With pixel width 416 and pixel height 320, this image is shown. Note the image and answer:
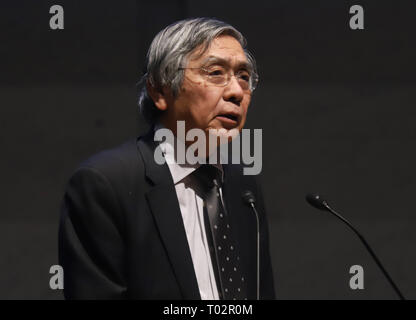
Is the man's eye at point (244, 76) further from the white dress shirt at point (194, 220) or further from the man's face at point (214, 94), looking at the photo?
the white dress shirt at point (194, 220)

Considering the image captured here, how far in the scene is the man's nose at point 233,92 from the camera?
6.89ft

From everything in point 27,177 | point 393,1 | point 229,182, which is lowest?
point 27,177

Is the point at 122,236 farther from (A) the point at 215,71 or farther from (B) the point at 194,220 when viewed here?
(A) the point at 215,71

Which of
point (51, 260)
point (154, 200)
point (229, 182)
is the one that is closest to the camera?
point (154, 200)

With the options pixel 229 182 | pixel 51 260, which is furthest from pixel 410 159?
pixel 229 182

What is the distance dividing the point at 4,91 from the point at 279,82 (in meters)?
1.52

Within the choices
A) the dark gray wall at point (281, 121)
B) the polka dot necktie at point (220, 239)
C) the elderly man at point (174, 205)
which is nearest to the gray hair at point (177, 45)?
the elderly man at point (174, 205)

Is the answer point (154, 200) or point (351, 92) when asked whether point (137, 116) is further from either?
point (154, 200)

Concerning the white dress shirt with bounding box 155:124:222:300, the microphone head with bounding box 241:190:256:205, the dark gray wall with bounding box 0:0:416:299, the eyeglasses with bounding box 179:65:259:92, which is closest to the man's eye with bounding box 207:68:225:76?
the eyeglasses with bounding box 179:65:259:92

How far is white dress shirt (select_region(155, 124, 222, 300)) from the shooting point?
205 centimetres

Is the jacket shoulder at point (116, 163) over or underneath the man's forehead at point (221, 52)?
underneath

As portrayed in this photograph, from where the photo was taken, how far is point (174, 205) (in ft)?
6.82

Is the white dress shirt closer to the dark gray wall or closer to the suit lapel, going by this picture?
the suit lapel

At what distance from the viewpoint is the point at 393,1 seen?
4.39 meters
